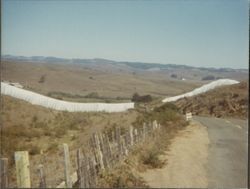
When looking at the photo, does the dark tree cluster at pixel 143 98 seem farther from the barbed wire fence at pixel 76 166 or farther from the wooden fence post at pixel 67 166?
the wooden fence post at pixel 67 166

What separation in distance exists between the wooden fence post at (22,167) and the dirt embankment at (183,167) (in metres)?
3.04

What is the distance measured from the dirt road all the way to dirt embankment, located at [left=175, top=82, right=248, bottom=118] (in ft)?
21.3

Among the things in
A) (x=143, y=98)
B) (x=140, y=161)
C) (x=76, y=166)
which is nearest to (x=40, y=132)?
(x=140, y=161)

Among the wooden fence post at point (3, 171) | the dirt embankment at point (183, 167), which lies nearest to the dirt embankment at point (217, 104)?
the dirt embankment at point (183, 167)

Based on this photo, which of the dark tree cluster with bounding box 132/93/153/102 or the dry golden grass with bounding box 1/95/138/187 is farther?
the dark tree cluster with bounding box 132/93/153/102

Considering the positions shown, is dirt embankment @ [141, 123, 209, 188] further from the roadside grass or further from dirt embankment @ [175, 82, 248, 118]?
dirt embankment @ [175, 82, 248, 118]

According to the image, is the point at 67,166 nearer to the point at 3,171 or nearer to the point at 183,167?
the point at 3,171

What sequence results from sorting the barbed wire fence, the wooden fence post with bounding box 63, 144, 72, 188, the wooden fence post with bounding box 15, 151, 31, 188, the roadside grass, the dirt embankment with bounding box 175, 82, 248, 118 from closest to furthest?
the wooden fence post with bounding box 15, 151, 31, 188 < the barbed wire fence < the wooden fence post with bounding box 63, 144, 72, 188 < the roadside grass < the dirt embankment with bounding box 175, 82, 248, 118

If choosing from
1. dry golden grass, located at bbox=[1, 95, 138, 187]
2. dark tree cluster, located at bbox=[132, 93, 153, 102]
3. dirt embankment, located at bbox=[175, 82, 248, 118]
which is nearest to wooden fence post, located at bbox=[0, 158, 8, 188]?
dry golden grass, located at bbox=[1, 95, 138, 187]

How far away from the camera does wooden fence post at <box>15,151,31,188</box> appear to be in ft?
18.1

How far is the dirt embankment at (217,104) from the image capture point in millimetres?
22516

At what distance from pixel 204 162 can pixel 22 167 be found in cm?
556

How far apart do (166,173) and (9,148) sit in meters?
4.14

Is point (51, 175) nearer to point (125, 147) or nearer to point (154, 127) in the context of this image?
point (125, 147)
